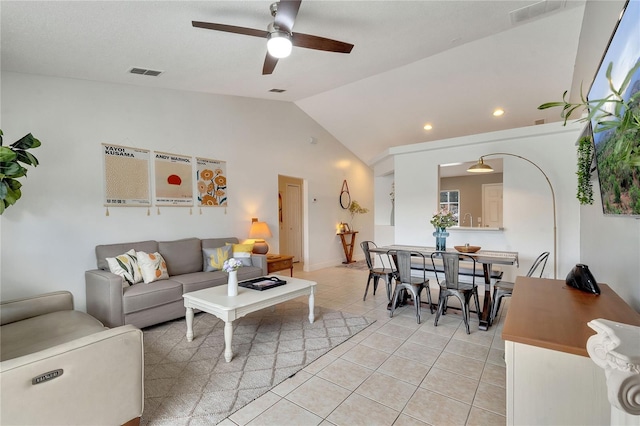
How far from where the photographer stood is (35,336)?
7.10ft

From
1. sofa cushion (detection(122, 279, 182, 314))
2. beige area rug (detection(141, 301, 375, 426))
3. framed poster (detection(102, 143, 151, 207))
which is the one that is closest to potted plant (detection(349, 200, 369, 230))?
beige area rug (detection(141, 301, 375, 426))

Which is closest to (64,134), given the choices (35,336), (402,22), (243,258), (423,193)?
(35,336)

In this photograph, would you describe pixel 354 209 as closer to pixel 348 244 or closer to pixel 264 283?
pixel 348 244

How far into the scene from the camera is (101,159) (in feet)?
11.9

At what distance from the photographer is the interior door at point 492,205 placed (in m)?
8.36

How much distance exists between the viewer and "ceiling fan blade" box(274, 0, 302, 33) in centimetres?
205

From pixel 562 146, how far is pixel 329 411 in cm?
452

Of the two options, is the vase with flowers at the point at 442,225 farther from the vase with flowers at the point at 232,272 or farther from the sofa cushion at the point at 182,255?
the sofa cushion at the point at 182,255

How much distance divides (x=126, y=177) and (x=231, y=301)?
233cm

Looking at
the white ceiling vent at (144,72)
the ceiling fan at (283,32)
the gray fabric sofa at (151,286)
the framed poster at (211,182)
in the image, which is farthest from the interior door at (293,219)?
the ceiling fan at (283,32)

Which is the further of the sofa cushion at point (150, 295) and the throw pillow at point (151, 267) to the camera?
the throw pillow at point (151, 267)

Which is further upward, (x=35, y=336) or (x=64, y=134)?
(x=64, y=134)

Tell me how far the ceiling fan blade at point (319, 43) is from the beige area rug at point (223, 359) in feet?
8.84

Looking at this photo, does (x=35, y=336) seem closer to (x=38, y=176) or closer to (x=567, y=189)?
(x=38, y=176)
